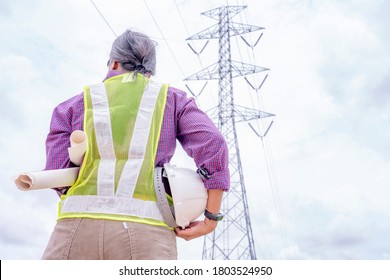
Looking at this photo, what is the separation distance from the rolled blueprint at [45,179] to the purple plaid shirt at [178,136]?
0.09 metres

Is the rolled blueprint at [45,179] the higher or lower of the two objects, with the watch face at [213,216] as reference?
higher

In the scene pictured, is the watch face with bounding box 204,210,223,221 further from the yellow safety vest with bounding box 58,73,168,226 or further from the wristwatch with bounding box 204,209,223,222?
the yellow safety vest with bounding box 58,73,168,226

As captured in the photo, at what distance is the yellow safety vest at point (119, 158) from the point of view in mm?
1855

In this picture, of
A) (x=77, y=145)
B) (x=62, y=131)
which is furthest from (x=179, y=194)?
Result: (x=62, y=131)

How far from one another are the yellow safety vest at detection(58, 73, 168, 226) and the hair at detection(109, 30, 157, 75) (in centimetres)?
12

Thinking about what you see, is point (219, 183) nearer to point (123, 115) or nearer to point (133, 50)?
point (123, 115)

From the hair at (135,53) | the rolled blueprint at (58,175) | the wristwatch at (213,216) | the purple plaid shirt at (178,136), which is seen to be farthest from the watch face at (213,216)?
the hair at (135,53)

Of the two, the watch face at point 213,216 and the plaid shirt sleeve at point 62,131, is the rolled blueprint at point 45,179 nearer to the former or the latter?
the plaid shirt sleeve at point 62,131

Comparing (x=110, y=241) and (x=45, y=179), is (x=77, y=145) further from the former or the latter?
(x=110, y=241)

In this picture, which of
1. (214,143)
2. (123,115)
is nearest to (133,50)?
(123,115)

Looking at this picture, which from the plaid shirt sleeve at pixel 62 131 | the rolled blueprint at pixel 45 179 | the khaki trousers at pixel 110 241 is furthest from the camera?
the plaid shirt sleeve at pixel 62 131

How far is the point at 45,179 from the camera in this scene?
6.20 feet

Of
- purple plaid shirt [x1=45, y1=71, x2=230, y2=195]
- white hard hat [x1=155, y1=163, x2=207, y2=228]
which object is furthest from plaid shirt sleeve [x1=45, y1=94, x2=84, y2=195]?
white hard hat [x1=155, y1=163, x2=207, y2=228]

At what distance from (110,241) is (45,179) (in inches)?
15.0
